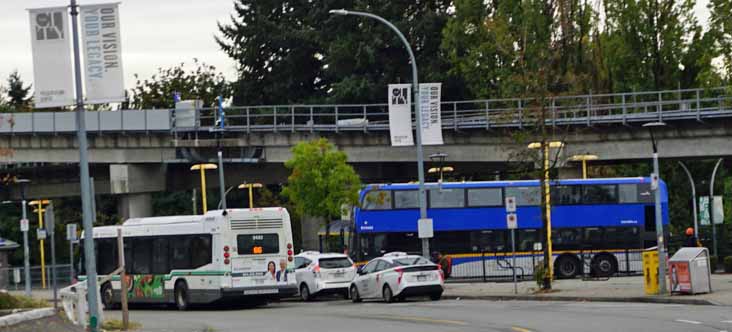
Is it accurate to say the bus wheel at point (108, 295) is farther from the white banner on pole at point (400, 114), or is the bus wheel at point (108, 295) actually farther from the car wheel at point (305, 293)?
the white banner on pole at point (400, 114)

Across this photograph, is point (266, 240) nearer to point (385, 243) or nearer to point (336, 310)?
point (336, 310)

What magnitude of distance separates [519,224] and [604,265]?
3.61 metres

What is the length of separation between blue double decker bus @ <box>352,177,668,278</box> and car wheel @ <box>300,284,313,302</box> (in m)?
8.01

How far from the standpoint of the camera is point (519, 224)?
50.2 m

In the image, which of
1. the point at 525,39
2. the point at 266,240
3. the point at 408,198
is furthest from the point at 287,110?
the point at 266,240

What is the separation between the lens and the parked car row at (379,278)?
1425 inches

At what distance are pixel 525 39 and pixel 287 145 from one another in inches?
557

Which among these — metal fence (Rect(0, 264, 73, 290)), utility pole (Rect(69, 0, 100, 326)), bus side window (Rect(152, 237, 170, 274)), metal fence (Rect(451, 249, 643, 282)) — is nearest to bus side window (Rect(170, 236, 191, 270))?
bus side window (Rect(152, 237, 170, 274))

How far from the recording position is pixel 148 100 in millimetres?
95188

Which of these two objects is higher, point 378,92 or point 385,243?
point 378,92

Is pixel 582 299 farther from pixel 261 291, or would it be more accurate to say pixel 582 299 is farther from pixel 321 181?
pixel 321 181

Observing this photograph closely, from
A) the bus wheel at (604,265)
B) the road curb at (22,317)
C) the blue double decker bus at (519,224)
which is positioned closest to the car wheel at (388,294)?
the blue double decker bus at (519,224)

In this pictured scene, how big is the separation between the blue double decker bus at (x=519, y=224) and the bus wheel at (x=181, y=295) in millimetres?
13900

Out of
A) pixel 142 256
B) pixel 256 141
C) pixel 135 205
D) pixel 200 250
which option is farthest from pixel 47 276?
pixel 200 250
